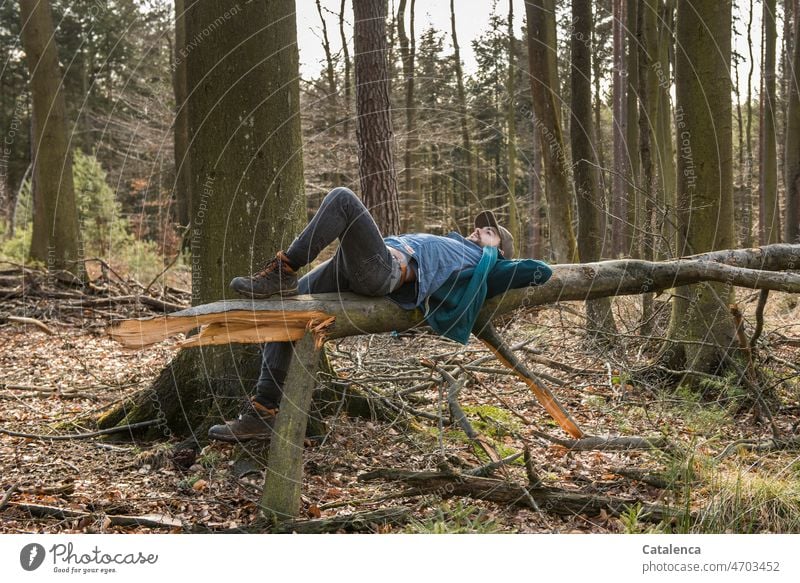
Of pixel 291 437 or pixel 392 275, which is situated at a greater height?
pixel 392 275

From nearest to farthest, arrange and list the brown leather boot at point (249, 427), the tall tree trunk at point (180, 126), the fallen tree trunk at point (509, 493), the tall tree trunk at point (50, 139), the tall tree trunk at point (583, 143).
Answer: the fallen tree trunk at point (509, 493)
the brown leather boot at point (249, 427)
the tall tree trunk at point (583, 143)
the tall tree trunk at point (50, 139)
the tall tree trunk at point (180, 126)

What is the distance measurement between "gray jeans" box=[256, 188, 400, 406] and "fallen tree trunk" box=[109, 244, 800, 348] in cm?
15

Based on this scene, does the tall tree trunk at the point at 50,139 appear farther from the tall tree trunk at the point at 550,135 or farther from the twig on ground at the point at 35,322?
the tall tree trunk at the point at 550,135

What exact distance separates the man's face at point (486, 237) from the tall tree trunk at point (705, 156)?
2.49m

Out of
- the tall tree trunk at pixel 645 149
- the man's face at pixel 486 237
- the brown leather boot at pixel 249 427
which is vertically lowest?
the brown leather boot at pixel 249 427

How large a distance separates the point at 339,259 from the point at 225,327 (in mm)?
806

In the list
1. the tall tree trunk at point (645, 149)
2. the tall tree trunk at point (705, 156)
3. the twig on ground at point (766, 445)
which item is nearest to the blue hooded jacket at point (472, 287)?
the twig on ground at point (766, 445)

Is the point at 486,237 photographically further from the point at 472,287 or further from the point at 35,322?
the point at 35,322

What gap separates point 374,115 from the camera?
7.42 m

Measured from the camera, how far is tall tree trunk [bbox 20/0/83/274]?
414 inches

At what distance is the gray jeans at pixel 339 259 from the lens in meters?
3.66

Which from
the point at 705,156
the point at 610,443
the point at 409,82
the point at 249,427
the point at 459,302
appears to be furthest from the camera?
the point at 409,82

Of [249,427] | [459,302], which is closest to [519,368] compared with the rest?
[459,302]
